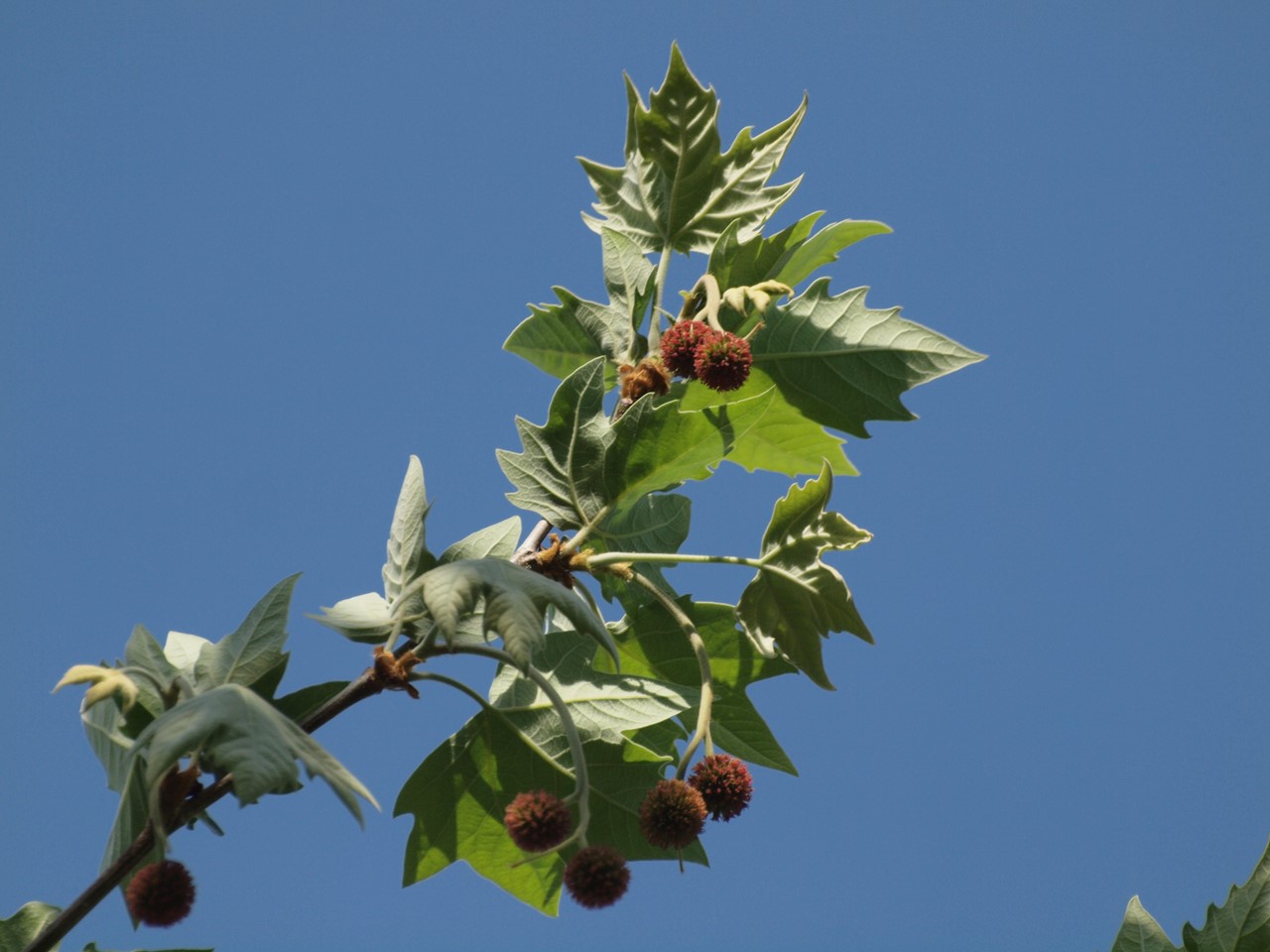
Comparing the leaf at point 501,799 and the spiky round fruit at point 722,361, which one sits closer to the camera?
the leaf at point 501,799

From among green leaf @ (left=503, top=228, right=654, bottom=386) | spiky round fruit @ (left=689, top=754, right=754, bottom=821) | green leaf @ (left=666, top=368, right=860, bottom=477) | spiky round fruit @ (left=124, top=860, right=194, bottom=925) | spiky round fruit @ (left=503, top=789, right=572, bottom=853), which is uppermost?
green leaf @ (left=503, top=228, right=654, bottom=386)

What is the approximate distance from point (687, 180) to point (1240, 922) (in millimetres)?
1937

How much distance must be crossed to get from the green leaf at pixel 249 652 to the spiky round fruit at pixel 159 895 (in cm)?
39

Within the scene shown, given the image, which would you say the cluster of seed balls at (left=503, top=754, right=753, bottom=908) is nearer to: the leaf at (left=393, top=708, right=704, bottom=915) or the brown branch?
the leaf at (left=393, top=708, right=704, bottom=915)

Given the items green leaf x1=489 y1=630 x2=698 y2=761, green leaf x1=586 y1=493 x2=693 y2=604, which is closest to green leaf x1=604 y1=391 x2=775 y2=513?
green leaf x1=586 y1=493 x2=693 y2=604

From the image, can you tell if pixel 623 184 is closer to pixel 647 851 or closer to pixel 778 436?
pixel 778 436

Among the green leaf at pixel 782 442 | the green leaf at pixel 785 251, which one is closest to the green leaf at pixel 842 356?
the green leaf at pixel 782 442

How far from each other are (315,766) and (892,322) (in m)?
1.57

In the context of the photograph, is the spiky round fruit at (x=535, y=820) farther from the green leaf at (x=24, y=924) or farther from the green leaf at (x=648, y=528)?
the green leaf at (x=24, y=924)

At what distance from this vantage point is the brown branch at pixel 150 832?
192 centimetres

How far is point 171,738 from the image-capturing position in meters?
1.82

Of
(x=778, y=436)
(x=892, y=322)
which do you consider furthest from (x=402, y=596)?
(x=892, y=322)

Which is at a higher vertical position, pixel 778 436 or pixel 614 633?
pixel 778 436

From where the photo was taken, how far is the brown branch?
192cm
